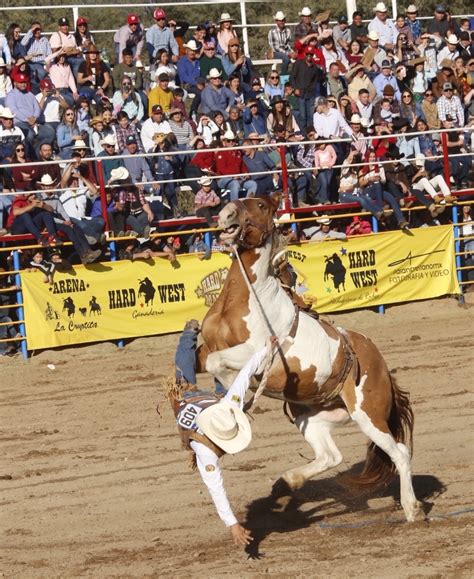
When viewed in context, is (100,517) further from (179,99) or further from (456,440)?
(179,99)

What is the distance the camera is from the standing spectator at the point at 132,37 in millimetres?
19172

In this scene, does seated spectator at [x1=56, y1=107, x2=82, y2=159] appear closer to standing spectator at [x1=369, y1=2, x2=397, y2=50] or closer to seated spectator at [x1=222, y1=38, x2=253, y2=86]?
seated spectator at [x1=222, y1=38, x2=253, y2=86]

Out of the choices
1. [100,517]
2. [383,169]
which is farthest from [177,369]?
[383,169]

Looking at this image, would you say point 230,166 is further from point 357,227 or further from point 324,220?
point 357,227

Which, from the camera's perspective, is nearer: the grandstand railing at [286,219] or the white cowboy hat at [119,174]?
the grandstand railing at [286,219]

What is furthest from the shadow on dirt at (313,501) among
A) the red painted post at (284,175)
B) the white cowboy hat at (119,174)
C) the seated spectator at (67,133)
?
the seated spectator at (67,133)

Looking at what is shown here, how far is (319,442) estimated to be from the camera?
776cm

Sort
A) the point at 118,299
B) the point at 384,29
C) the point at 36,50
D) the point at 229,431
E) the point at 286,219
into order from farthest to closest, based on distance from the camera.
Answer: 1. the point at 384,29
2. the point at 36,50
3. the point at 286,219
4. the point at 118,299
5. the point at 229,431

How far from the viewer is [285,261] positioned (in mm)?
7414

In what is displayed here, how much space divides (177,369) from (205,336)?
0.30 metres

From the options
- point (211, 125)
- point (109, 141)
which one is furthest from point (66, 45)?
point (109, 141)

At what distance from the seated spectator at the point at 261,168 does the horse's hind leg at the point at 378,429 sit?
867cm

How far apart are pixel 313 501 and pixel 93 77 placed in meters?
11.4

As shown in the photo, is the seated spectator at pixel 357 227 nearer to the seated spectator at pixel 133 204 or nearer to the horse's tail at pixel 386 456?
the seated spectator at pixel 133 204
